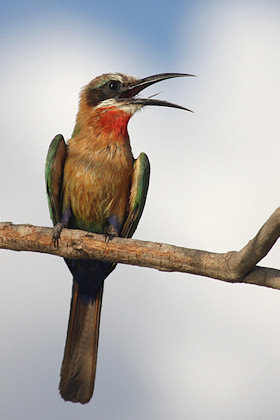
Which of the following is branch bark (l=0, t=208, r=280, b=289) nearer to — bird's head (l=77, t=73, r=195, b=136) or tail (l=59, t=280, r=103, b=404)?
tail (l=59, t=280, r=103, b=404)

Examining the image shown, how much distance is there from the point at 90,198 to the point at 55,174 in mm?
576

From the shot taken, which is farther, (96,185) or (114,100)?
(114,100)

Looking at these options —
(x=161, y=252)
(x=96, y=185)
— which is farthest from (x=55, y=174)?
(x=161, y=252)

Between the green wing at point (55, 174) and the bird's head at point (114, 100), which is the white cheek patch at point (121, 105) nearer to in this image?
the bird's head at point (114, 100)

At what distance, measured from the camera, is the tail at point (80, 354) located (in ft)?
25.6

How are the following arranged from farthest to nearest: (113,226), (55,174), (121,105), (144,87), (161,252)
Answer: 1. (144,87)
2. (121,105)
3. (55,174)
4. (113,226)
5. (161,252)

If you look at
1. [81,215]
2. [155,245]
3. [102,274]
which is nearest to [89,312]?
[102,274]

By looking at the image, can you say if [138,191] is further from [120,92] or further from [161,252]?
[161,252]

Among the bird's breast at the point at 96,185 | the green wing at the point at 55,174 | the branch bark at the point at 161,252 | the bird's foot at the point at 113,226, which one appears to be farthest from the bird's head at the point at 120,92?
the branch bark at the point at 161,252

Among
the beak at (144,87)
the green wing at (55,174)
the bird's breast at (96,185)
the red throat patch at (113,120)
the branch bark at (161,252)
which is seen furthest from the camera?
the beak at (144,87)

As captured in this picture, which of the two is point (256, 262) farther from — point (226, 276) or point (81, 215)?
point (81, 215)

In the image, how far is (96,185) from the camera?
7953 mm

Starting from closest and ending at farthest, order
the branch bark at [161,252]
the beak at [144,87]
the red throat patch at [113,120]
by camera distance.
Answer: the branch bark at [161,252], the red throat patch at [113,120], the beak at [144,87]

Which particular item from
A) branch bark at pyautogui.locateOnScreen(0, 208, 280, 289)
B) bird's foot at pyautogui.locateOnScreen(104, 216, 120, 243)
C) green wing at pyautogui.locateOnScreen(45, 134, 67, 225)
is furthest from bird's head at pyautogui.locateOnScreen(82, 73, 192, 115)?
branch bark at pyautogui.locateOnScreen(0, 208, 280, 289)
